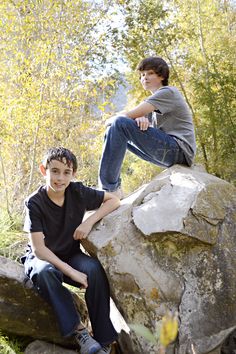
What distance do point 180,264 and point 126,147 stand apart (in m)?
1.00

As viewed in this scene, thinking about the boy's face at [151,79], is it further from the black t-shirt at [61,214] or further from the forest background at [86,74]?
the forest background at [86,74]

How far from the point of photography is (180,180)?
9.59 ft

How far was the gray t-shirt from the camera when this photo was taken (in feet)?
10.5

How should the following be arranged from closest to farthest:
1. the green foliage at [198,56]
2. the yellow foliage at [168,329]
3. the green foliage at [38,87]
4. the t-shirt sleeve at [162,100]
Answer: the yellow foliage at [168,329], the t-shirt sleeve at [162,100], the green foliage at [38,87], the green foliage at [198,56]

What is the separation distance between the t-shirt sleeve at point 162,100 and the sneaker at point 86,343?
1.70m

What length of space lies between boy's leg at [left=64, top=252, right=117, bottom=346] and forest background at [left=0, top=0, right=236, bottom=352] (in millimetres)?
1779

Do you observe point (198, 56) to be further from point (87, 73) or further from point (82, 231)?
point (82, 231)

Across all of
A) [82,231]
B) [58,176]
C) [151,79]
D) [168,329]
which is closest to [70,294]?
[82,231]

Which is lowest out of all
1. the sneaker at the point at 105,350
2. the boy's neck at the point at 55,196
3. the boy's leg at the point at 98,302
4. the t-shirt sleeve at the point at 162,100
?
the sneaker at the point at 105,350

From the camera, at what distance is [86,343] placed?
2.48 m

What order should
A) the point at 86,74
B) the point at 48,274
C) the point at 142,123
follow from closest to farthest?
the point at 48,274 < the point at 142,123 < the point at 86,74

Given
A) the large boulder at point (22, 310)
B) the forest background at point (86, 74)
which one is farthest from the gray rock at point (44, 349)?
the forest background at point (86, 74)

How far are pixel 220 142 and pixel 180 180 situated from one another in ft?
10.1

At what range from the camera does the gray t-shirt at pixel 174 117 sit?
3.19 metres
